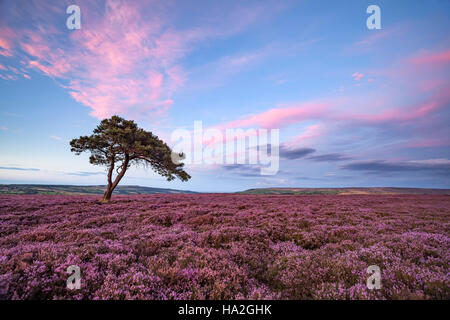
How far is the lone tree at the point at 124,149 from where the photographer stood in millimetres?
18500

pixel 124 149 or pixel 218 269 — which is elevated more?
pixel 124 149

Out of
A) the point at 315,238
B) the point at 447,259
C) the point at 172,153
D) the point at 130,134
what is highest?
the point at 130,134

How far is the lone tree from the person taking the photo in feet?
60.7

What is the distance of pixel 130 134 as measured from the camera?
1859cm

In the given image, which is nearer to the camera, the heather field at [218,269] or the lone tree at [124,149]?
the heather field at [218,269]

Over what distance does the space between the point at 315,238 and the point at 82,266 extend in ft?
Result: 24.9

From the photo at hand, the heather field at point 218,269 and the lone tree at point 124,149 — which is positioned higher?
the lone tree at point 124,149

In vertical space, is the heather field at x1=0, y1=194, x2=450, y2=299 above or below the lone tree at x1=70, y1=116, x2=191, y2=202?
below

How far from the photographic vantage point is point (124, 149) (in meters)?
19.2

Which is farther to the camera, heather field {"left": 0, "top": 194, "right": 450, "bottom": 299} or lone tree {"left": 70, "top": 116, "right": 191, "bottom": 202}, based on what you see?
lone tree {"left": 70, "top": 116, "right": 191, "bottom": 202}

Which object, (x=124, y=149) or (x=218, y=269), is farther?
(x=124, y=149)
